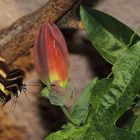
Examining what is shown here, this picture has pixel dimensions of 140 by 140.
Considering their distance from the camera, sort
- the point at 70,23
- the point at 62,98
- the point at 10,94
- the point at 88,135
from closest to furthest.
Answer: the point at 88,135
the point at 62,98
the point at 10,94
the point at 70,23

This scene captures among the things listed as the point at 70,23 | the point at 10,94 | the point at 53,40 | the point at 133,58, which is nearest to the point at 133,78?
the point at 133,58

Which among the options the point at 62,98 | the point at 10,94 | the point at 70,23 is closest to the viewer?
the point at 62,98

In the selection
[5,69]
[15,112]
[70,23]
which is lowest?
[15,112]

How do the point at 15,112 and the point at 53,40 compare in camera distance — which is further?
the point at 15,112

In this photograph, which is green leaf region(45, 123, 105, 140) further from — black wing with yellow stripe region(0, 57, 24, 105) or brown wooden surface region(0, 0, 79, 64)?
brown wooden surface region(0, 0, 79, 64)

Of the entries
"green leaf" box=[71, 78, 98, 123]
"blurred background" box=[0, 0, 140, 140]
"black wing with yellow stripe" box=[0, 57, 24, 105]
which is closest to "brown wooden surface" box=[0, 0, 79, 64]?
"blurred background" box=[0, 0, 140, 140]

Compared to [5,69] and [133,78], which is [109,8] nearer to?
[5,69]

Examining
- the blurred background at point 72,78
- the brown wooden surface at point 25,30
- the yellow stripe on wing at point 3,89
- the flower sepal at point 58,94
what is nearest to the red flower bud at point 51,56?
the flower sepal at point 58,94
